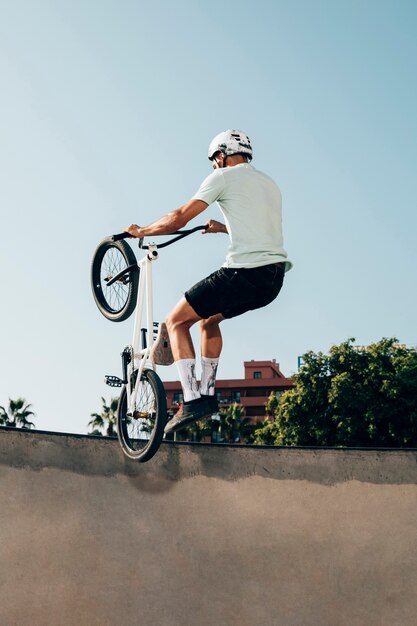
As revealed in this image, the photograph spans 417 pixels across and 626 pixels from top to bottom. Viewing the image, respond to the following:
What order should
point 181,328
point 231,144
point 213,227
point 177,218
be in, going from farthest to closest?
point 213,227 < point 181,328 < point 231,144 < point 177,218

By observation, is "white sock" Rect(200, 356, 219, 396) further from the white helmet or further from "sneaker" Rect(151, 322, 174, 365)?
the white helmet

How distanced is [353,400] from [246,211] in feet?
98.5

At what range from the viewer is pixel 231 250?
6852mm

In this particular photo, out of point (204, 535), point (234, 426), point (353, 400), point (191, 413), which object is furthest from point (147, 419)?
point (234, 426)

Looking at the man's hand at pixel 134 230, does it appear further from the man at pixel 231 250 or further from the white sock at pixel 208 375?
the white sock at pixel 208 375

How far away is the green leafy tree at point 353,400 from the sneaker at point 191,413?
28.8m

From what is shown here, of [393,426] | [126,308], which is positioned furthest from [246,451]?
[393,426]

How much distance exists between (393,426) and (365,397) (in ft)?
6.17

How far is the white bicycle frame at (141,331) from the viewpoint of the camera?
7.26m

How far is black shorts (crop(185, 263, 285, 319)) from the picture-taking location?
6.79 metres

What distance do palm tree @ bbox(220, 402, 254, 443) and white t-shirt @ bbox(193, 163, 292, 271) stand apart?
5087 centimetres

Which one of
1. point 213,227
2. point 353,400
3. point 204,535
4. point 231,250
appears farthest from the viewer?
point 353,400

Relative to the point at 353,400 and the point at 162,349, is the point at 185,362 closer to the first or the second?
the point at 162,349

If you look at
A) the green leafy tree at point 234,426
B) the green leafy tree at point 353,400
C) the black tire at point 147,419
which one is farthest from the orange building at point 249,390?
the black tire at point 147,419
